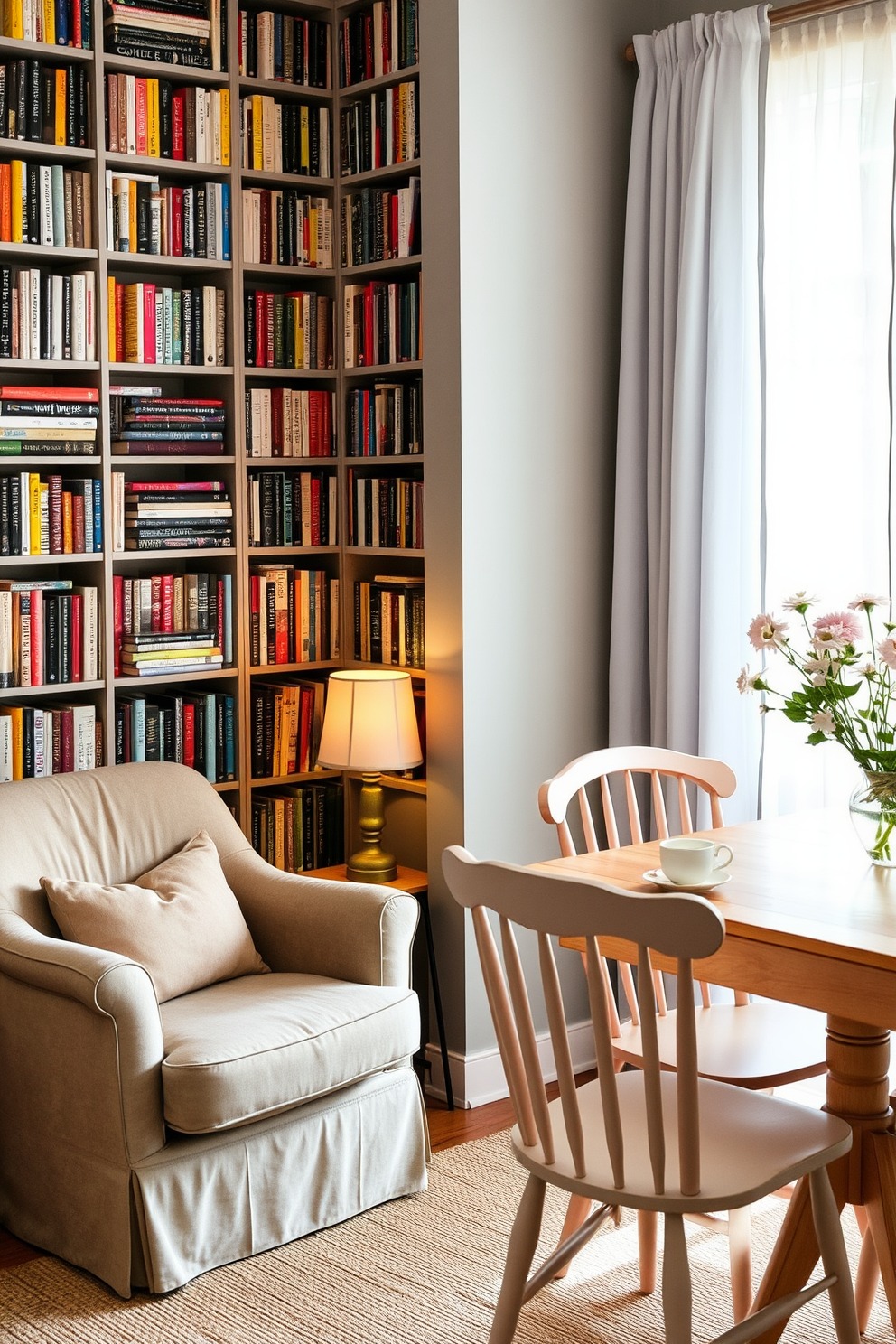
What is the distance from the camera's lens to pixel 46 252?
3.44 m

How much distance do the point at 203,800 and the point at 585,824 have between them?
3.51ft

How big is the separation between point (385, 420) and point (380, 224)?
0.51 m

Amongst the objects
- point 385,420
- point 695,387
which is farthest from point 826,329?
point 385,420

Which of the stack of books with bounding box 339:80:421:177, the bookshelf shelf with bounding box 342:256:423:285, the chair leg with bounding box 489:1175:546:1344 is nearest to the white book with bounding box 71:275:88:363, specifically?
the bookshelf shelf with bounding box 342:256:423:285

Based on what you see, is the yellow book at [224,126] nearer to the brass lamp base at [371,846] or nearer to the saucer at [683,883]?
the brass lamp base at [371,846]

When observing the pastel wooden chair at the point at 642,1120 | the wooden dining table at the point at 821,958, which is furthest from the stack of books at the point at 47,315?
the pastel wooden chair at the point at 642,1120

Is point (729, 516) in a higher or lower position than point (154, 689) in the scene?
higher

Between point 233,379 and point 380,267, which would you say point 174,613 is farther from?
point 380,267

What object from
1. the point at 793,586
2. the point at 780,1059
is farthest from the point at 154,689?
the point at 780,1059

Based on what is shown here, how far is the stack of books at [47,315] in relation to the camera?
11.2 ft

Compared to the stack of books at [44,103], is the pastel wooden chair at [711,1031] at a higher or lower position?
lower

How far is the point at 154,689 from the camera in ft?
12.8

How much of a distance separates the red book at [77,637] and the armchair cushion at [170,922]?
0.59 m

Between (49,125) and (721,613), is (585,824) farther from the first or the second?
(49,125)
